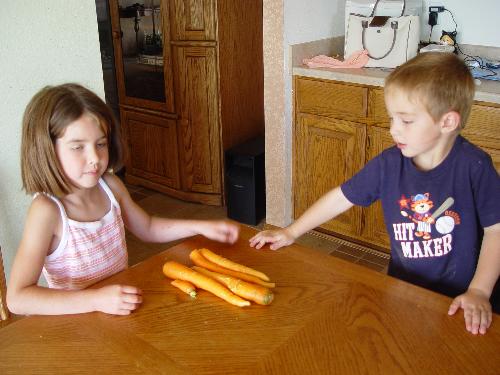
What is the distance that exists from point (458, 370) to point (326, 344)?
0.23 m

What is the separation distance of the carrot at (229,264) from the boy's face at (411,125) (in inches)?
18.5

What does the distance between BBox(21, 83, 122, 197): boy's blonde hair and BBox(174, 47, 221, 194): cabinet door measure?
2.18 metres

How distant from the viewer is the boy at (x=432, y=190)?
1300mm

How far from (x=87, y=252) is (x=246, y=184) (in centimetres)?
209

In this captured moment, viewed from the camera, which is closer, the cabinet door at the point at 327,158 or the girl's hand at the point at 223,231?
the girl's hand at the point at 223,231

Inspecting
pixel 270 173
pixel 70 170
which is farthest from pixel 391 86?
pixel 270 173

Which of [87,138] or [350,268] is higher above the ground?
[87,138]

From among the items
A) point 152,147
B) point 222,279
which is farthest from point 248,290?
point 152,147

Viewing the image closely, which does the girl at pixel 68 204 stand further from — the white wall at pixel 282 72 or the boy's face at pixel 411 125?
the white wall at pixel 282 72

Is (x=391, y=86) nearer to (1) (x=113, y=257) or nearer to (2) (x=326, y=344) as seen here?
(2) (x=326, y=344)

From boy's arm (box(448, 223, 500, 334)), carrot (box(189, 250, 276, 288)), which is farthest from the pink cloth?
carrot (box(189, 250, 276, 288))

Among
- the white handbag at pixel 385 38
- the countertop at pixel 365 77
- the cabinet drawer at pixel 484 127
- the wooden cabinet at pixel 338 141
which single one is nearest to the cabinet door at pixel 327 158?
the wooden cabinet at pixel 338 141

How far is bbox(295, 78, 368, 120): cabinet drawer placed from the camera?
2.85 m

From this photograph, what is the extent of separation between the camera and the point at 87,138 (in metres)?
1.33
